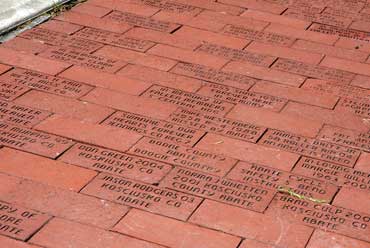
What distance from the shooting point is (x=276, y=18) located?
502 centimetres

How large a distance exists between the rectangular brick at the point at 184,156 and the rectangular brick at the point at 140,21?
141cm

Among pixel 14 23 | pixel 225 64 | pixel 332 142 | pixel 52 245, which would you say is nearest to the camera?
pixel 52 245

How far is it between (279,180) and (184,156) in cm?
41

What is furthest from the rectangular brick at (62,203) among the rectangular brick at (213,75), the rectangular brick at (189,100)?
the rectangular brick at (213,75)

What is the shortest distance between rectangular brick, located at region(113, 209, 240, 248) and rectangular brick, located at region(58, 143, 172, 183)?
0.28 metres

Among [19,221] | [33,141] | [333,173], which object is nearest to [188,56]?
[33,141]

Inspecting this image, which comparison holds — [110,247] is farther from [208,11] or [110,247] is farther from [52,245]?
[208,11]

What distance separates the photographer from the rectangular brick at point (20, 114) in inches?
141

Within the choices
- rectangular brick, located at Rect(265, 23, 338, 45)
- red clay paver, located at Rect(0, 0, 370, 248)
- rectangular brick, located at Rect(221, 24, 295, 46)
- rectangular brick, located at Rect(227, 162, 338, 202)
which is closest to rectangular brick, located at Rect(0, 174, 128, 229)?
red clay paver, located at Rect(0, 0, 370, 248)

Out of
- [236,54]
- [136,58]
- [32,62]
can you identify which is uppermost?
[32,62]

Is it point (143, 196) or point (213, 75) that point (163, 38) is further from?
point (143, 196)

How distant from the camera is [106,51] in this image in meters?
4.39

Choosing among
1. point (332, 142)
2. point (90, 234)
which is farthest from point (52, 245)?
point (332, 142)

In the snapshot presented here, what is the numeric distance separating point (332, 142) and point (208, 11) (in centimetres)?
176
